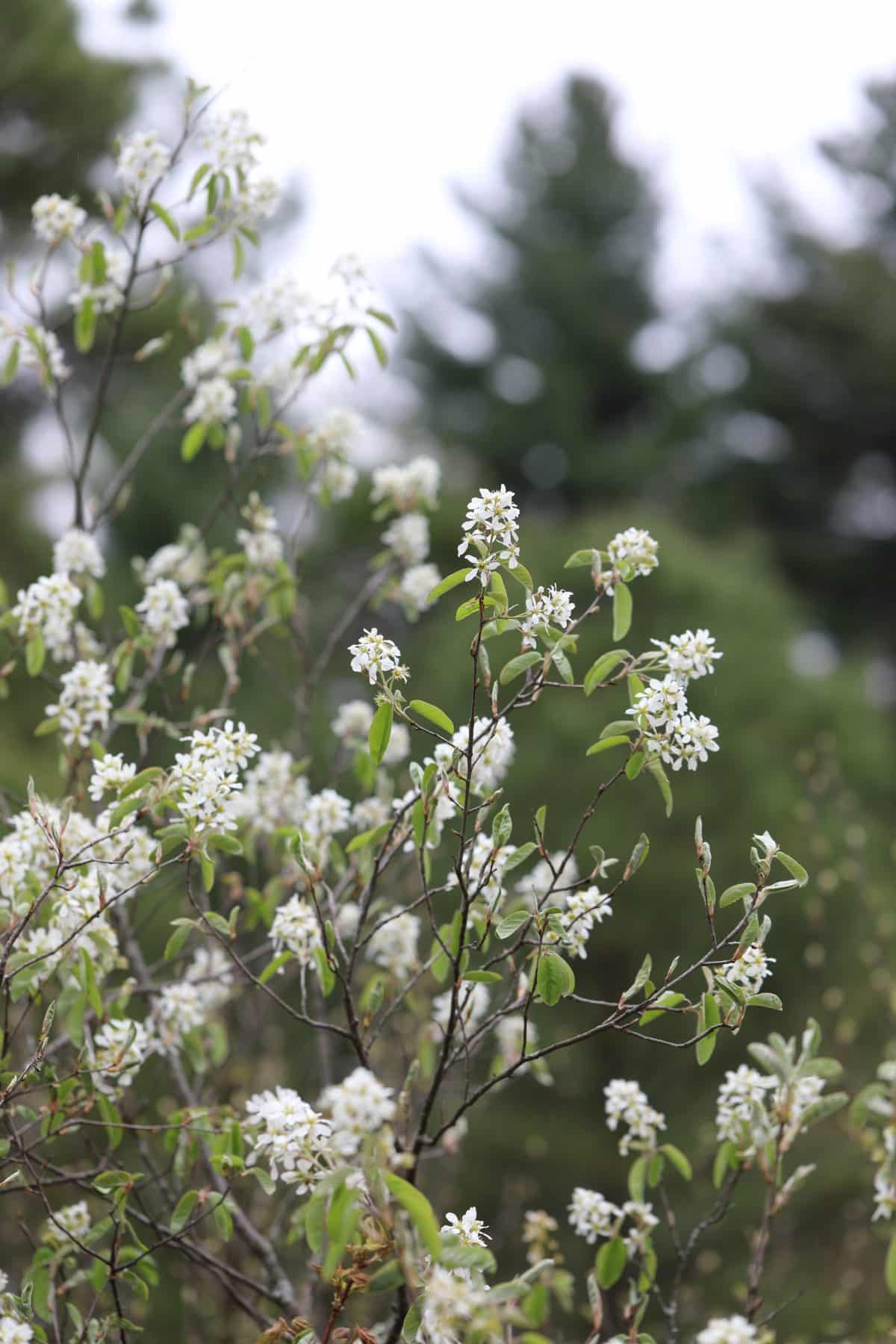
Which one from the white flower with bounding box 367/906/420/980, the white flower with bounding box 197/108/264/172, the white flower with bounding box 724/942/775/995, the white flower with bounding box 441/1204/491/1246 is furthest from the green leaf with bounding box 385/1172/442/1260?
the white flower with bounding box 197/108/264/172

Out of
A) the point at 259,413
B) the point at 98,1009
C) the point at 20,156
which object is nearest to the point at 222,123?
the point at 259,413

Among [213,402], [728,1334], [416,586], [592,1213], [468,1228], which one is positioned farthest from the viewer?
[416,586]

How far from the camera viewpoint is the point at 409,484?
269 cm

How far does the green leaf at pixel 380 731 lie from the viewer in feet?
5.00

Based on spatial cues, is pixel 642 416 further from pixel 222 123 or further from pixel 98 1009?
pixel 98 1009

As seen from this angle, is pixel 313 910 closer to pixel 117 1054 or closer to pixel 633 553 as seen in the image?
pixel 117 1054

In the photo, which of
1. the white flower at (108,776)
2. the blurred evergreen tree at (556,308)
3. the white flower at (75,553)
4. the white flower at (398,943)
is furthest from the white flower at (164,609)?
the blurred evergreen tree at (556,308)

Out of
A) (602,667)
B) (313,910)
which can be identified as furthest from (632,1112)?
(602,667)

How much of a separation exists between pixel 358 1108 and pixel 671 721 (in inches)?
25.5

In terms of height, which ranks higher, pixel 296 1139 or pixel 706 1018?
pixel 706 1018

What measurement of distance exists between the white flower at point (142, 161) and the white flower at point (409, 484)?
29.4 inches

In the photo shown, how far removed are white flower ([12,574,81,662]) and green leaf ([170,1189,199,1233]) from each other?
1.01 metres

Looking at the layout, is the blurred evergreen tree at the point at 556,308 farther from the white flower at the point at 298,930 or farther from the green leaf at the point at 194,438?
the white flower at the point at 298,930

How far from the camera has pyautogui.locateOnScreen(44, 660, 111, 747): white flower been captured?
2.07 m
